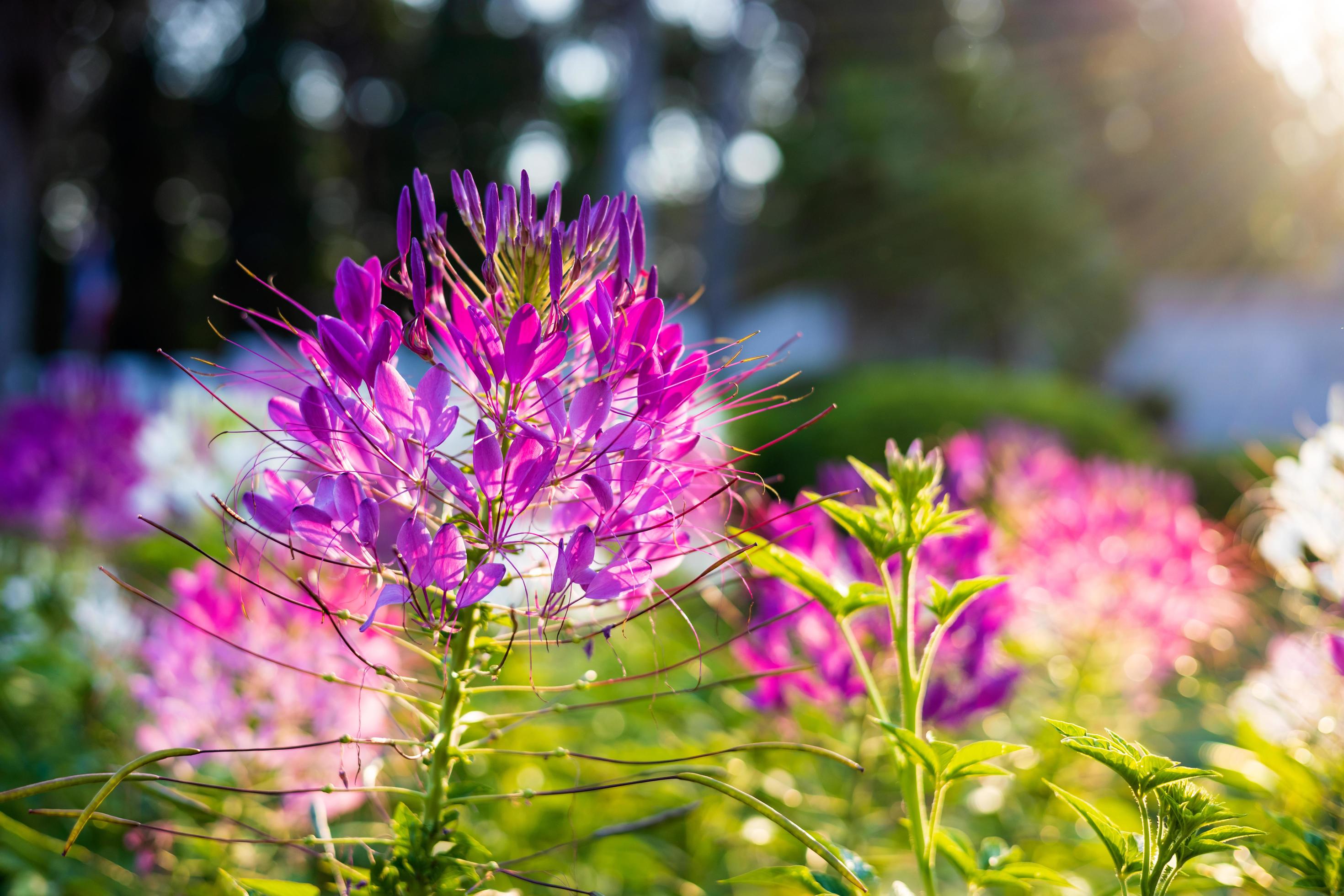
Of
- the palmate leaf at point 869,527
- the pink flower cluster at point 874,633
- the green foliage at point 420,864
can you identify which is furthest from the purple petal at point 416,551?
the pink flower cluster at point 874,633

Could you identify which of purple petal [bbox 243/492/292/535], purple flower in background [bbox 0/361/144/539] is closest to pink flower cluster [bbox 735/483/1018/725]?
purple petal [bbox 243/492/292/535]

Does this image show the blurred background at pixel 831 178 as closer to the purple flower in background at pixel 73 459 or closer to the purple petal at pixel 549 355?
the purple flower in background at pixel 73 459

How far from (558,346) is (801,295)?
811 inches

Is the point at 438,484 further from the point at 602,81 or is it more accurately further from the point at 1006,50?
the point at 1006,50

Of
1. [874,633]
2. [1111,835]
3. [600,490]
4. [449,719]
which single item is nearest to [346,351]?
[600,490]

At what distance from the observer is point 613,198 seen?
2.91 ft

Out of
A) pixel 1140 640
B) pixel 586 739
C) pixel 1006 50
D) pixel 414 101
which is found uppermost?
pixel 1006 50

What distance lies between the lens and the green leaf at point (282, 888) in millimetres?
747

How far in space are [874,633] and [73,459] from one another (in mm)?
2812

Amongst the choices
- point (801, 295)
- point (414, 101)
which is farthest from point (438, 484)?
point (414, 101)

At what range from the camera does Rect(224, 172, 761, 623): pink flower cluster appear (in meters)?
0.76

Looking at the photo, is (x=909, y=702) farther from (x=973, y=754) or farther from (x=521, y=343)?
(x=521, y=343)

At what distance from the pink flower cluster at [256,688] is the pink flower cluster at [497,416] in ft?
2.00

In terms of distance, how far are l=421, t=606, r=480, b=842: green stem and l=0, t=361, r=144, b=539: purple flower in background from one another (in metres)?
2.68
